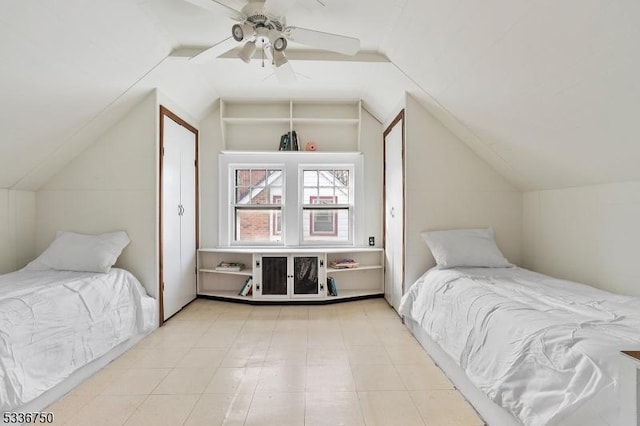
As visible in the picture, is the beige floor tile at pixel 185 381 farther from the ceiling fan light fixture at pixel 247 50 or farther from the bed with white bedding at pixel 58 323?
the ceiling fan light fixture at pixel 247 50

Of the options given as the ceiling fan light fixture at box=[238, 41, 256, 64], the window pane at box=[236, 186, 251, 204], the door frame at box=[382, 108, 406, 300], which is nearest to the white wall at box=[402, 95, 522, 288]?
the door frame at box=[382, 108, 406, 300]

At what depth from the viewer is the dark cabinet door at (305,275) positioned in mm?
3840

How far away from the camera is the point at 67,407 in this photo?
1.86 m

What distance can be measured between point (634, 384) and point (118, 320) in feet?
9.69

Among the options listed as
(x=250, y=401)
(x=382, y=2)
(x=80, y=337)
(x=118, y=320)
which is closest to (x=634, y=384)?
(x=250, y=401)

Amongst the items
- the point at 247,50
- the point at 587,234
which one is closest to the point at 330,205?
the point at 247,50

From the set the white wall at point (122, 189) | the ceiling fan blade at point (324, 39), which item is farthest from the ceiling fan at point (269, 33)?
the white wall at point (122, 189)

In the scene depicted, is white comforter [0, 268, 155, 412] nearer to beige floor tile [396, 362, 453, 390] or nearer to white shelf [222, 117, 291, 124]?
beige floor tile [396, 362, 453, 390]

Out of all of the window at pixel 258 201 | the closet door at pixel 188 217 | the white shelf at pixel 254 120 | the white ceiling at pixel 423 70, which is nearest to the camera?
the white ceiling at pixel 423 70

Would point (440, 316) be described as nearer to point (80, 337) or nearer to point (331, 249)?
point (331, 249)

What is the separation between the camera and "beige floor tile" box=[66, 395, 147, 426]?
1.74m

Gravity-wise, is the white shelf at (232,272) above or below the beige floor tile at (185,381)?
above

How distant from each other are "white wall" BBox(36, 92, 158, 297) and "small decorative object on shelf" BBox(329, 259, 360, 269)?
2036 millimetres

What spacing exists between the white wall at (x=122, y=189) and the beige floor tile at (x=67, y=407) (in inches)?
45.3
